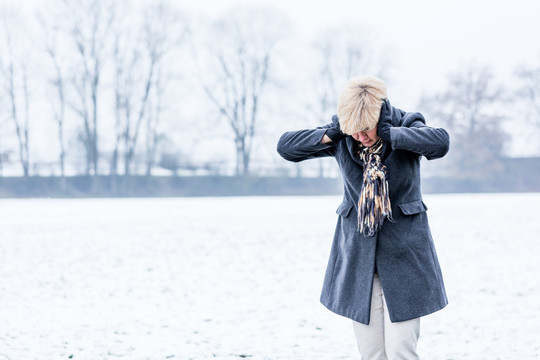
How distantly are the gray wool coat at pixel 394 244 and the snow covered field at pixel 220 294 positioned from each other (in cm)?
204

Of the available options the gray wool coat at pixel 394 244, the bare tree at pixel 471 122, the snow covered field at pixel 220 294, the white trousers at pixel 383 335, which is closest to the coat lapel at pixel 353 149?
the gray wool coat at pixel 394 244

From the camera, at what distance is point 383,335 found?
2627mm

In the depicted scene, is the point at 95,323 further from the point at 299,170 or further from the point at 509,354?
the point at 299,170

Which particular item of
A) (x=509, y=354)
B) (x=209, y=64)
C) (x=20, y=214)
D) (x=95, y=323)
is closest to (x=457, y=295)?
(x=509, y=354)

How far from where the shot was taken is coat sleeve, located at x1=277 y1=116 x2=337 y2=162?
2.58 metres

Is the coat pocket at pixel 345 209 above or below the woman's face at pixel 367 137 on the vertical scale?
below

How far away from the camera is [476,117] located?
145ft

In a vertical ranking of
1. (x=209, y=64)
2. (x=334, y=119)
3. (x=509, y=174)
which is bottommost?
(x=509, y=174)

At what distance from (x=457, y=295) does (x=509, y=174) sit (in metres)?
38.5

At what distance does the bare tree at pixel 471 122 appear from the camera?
4256cm

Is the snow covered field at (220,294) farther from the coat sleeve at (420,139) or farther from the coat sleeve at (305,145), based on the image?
the coat sleeve at (420,139)

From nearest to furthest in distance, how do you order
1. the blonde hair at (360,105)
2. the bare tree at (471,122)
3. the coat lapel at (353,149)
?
the blonde hair at (360,105) → the coat lapel at (353,149) → the bare tree at (471,122)

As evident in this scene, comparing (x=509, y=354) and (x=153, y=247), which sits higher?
(x=509, y=354)

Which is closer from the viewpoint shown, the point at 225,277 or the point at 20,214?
the point at 225,277
